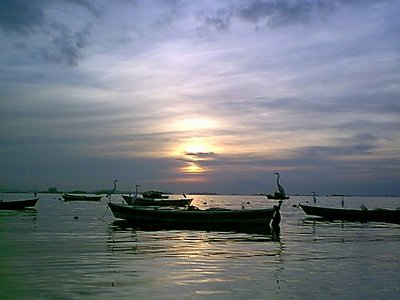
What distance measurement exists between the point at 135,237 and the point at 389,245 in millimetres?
14897

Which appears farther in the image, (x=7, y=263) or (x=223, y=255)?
(x=223, y=255)

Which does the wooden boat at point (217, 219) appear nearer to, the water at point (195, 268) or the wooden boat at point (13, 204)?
the water at point (195, 268)

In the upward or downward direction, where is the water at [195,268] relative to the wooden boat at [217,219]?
downward

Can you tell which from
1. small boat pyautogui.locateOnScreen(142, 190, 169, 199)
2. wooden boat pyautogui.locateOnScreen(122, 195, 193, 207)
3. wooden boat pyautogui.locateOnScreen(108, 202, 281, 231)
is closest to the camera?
wooden boat pyautogui.locateOnScreen(108, 202, 281, 231)

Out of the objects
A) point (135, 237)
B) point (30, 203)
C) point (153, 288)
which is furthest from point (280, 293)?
point (30, 203)

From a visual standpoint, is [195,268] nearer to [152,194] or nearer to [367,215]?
[367,215]

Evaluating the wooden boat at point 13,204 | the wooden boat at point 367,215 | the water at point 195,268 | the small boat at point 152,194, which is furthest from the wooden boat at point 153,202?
the water at point 195,268

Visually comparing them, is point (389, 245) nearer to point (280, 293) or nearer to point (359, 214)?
point (280, 293)

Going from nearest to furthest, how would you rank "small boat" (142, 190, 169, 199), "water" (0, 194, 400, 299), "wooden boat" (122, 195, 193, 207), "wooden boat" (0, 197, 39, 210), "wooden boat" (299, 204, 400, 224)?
1. "water" (0, 194, 400, 299)
2. "wooden boat" (299, 204, 400, 224)
3. "wooden boat" (0, 197, 39, 210)
4. "wooden boat" (122, 195, 193, 207)
5. "small boat" (142, 190, 169, 199)

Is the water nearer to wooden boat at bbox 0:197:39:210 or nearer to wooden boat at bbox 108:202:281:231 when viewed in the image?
wooden boat at bbox 108:202:281:231

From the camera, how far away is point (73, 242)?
26906 mm

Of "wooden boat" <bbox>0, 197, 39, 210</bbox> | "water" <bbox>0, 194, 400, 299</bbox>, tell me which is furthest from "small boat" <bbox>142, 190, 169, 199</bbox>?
"water" <bbox>0, 194, 400, 299</bbox>

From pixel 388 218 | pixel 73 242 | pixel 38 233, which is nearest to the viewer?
pixel 73 242

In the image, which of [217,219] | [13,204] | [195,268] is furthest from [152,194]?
[195,268]
